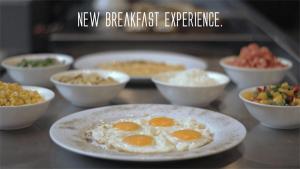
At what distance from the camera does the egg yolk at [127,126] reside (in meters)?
1.49

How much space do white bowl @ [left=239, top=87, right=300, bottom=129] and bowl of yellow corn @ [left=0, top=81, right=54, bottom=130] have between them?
25.8 inches

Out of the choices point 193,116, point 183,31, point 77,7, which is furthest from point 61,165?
point 77,7

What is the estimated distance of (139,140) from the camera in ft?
4.50

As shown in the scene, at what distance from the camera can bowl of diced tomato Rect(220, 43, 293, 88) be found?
205cm

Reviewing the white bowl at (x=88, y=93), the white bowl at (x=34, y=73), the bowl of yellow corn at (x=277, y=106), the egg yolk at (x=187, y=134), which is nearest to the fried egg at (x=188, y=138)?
the egg yolk at (x=187, y=134)

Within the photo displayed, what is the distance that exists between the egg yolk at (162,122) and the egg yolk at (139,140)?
0.13m

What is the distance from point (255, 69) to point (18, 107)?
0.99 metres

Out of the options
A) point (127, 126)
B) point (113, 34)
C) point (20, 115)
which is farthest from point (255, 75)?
point (113, 34)

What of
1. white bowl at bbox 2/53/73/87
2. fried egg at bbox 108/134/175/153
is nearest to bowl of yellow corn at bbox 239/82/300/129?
fried egg at bbox 108/134/175/153

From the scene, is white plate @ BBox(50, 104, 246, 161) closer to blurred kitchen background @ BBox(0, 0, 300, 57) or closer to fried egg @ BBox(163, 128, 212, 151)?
fried egg @ BBox(163, 128, 212, 151)

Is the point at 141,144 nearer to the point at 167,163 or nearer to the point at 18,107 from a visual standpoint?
the point at 167,163

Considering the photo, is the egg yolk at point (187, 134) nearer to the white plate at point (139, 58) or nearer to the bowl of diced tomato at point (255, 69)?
the bowl of diced tomato at point (255, 69)

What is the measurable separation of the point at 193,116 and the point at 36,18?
108 inches

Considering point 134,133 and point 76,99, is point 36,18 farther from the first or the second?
point 134,133
